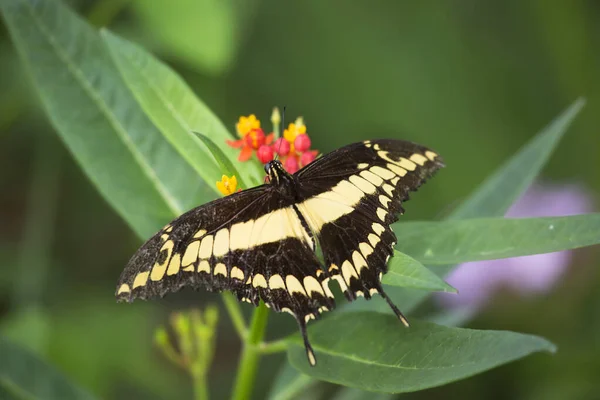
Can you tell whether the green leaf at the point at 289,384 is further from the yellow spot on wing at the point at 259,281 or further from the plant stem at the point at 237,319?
the yellow spot on wing at the point at 259,281

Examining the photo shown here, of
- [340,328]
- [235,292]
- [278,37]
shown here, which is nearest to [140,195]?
[235,292]

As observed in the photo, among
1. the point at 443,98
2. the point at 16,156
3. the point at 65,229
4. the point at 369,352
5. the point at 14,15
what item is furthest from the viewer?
the point at 443,98

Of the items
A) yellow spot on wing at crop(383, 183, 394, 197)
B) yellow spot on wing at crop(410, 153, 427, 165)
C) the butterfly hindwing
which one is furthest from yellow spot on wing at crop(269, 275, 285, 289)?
yellow spot on wing at crop(410, 153, 427, 165)

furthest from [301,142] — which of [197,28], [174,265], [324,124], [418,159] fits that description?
[324,124]

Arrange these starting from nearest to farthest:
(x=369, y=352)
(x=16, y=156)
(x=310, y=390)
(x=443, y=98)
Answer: (x=369, y=352), (x=310, y=390), (x=16, y=156), (x=443, y=98)

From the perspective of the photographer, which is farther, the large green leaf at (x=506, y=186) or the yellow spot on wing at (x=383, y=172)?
the large green leaf at (x=506, y=186)

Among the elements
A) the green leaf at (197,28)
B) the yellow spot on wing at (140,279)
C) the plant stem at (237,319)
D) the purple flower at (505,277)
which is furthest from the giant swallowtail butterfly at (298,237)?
the purple flower at (505,277)

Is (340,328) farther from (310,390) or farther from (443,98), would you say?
(443,98)
